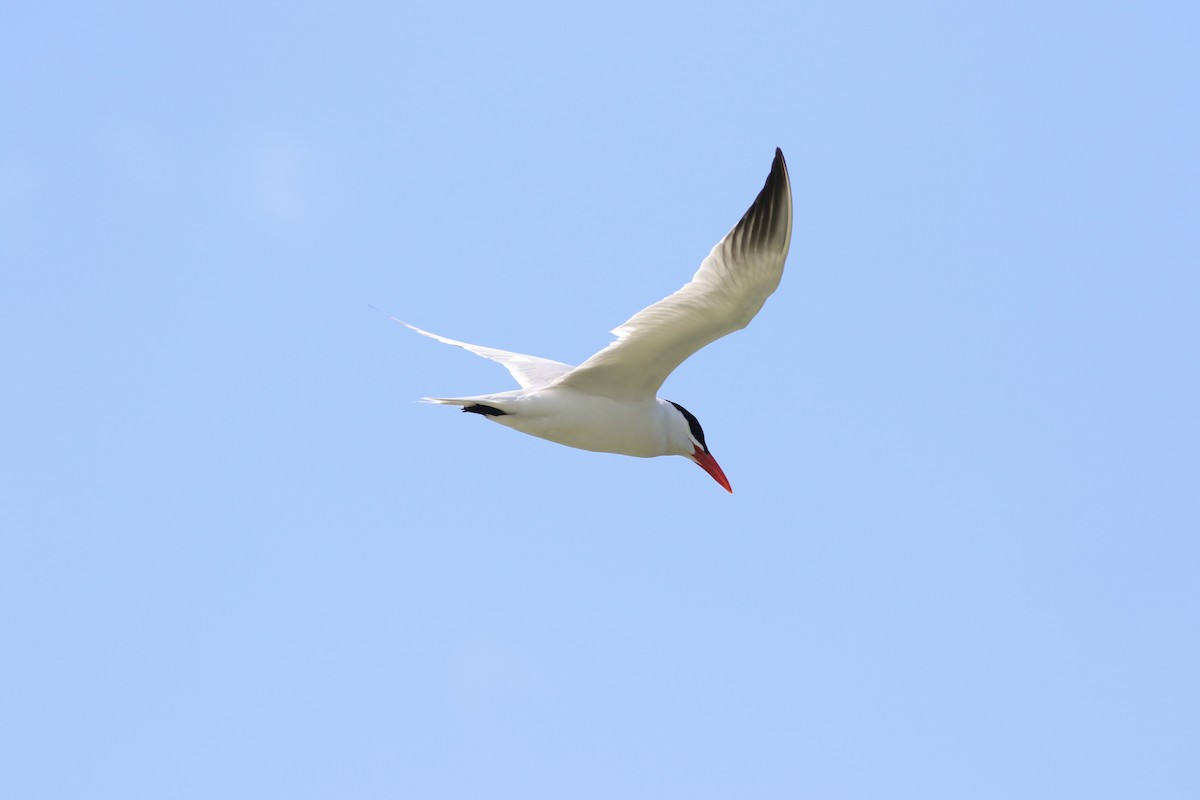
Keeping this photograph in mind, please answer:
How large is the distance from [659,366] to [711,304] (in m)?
0.88

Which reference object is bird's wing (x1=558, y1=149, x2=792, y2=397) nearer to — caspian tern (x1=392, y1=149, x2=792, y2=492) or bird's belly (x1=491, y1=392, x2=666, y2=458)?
caspian tern (x1=392, y1=149, x2=792, y2=492)

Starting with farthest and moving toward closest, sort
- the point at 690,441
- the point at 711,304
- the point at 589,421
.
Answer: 1. the point at 690,441
2. the point at 589,421
3. the point at 711,304

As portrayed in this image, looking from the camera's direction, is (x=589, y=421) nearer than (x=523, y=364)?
Yes

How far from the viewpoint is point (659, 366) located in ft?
30.5

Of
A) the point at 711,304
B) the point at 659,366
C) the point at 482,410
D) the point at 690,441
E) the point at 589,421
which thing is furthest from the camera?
the point at 690,441

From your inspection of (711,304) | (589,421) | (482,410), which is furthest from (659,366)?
(482,410)

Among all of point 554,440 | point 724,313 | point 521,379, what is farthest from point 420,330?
point 724,313

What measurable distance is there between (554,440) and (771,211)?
7.62ft

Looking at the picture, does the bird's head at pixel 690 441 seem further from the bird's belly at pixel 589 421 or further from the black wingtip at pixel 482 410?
the black wingtip at pixel 482 410

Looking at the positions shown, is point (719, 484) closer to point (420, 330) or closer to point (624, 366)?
point (624, 366)

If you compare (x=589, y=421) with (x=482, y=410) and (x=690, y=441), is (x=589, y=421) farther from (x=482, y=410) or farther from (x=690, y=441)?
(x=690, y=441)

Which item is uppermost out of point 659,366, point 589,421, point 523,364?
point 523,364

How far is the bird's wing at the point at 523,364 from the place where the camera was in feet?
34.7

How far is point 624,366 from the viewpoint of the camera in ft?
30.2
